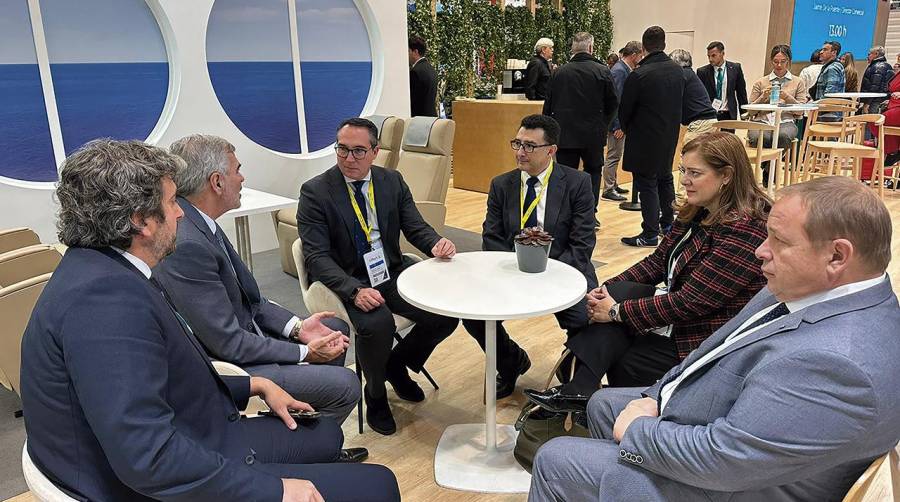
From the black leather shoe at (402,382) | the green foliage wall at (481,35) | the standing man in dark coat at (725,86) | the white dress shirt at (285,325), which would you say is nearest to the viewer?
the white dress shirt at (285,325)

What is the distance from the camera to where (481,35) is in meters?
7.77

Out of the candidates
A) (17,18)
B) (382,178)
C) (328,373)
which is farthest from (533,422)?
(17,18)

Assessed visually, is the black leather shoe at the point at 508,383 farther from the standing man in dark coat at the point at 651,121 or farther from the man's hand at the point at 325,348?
the standing man in dark coat at the point at 651,121

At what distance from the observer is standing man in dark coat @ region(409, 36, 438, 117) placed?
5906 mm

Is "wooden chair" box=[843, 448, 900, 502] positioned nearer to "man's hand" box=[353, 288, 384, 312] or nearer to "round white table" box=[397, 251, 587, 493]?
"round white table" box=[397, 251, 587, 493]

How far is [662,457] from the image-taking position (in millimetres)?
1188

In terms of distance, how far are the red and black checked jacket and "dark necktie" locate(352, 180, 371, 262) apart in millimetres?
1043

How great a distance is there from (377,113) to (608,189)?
2.65m

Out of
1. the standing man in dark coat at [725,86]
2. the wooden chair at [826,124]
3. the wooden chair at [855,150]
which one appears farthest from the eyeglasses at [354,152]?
the wooden chair at [826,124]

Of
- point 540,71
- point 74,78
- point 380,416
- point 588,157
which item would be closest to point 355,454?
point 380,416

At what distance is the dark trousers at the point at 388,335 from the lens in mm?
2260

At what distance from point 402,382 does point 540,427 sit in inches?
31.5

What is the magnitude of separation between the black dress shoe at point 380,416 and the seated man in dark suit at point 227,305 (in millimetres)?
415

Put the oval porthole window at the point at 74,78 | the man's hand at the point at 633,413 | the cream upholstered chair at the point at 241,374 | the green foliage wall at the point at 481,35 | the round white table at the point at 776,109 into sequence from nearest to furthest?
the man's hand at the point at 633,413, the cream upholstered chair at the point at 241,374, the oval porthole window at the point at 74,78, the round white table at the point at 776,109, the green foliage wall at the point at 481,35
